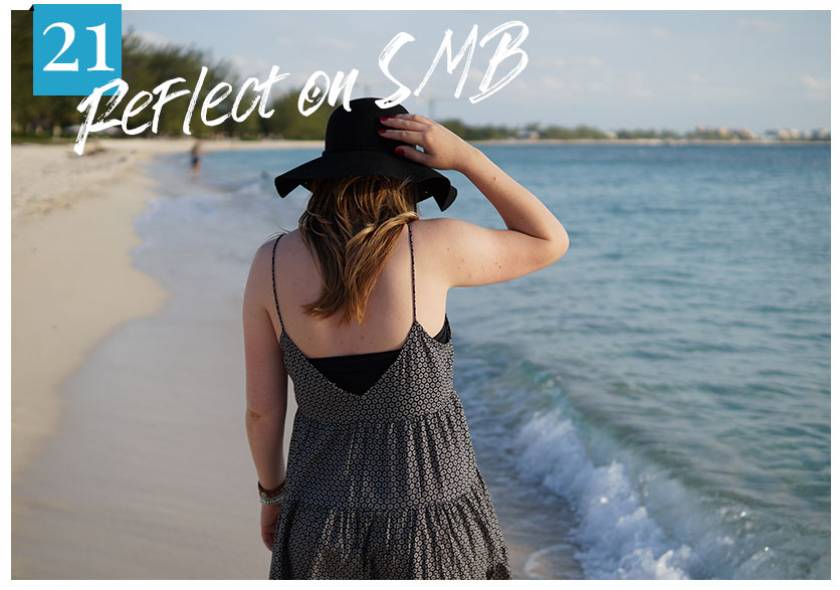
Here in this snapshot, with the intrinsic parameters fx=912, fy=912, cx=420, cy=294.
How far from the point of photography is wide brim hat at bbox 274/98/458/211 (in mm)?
1722

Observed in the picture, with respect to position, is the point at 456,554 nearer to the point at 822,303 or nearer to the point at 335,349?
the point at 335,349

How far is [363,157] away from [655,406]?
16.1 ft

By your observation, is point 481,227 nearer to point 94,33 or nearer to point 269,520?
point 269,520

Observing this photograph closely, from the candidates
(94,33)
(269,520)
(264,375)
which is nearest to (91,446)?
(94,33)

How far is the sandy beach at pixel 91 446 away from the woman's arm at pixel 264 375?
1.75 metres

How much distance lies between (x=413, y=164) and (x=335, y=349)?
1.30 ft

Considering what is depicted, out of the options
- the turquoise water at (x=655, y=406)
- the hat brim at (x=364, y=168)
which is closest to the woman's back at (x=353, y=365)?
the hat brim at (x=364, y=168)

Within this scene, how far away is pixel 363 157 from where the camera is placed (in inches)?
69.0

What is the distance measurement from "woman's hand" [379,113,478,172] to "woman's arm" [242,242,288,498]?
1.09 feet

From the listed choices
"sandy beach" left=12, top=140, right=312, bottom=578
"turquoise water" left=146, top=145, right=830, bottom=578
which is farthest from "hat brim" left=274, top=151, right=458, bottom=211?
"turquoise water" left=146, top=145, right=830, bottom=578

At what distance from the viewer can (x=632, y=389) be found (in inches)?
259

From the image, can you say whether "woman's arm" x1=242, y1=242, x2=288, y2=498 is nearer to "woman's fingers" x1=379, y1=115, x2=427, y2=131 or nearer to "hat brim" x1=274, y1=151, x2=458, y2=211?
"hat brim" x1=274, y1=151, x2=458, y2=211

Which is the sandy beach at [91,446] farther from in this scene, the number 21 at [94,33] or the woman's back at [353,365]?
the woman's back at [353,365]
